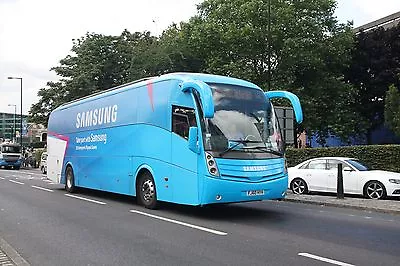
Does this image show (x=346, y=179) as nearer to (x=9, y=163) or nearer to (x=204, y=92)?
(x=204, y=92)

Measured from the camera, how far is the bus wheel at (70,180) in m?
18.5

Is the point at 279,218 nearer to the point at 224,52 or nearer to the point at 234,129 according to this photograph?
the point at 234,129

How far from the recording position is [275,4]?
3045 centimetres

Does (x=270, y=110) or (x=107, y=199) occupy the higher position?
(x=270, y=110)

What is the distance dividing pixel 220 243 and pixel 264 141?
3.64 m

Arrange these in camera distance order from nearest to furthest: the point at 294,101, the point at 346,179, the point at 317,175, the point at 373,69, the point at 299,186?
the point at 294,101
the point at 346,179
the point at 317,175
the point at 299,186
the point at 373,69

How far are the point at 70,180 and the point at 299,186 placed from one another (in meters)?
8.48

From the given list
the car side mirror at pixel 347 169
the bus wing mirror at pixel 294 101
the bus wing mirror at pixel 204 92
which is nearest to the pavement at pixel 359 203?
the car side mirror at pixel 347 169

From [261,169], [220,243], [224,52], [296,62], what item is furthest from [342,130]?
[220,243]

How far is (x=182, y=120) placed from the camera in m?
11.5

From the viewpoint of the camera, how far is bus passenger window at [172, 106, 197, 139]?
1123 centimetres

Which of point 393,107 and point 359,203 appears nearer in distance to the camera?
point 359,203

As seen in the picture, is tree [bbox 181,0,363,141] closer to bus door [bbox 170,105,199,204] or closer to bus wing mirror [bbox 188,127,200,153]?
bus door [bbox 170,105,199,204]

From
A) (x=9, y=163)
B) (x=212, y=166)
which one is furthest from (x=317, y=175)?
(x=9, y=163)
